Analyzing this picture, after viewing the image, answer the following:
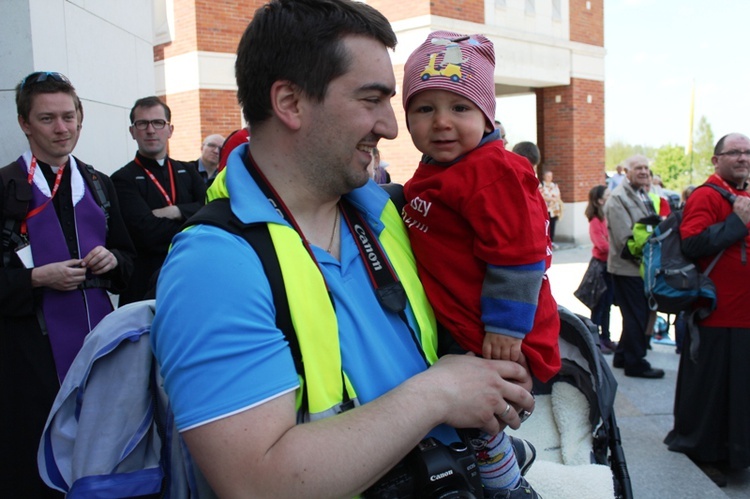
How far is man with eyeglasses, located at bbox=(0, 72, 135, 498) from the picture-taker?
3145mm

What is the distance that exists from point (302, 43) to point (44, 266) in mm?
2326

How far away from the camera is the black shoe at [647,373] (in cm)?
693

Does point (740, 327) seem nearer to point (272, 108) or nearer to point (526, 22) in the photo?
point (272, 108)

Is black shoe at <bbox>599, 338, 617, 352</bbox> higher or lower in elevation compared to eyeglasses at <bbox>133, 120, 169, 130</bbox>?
lower

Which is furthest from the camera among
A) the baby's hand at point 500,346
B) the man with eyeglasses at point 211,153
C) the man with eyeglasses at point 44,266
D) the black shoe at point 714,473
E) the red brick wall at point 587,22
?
the red brick wall at point 587,22

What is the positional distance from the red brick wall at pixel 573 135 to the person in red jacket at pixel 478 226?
16.6 m

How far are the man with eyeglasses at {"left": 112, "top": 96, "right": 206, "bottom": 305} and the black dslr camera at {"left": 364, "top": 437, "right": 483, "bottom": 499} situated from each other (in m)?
3.29

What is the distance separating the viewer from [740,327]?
4.96 m

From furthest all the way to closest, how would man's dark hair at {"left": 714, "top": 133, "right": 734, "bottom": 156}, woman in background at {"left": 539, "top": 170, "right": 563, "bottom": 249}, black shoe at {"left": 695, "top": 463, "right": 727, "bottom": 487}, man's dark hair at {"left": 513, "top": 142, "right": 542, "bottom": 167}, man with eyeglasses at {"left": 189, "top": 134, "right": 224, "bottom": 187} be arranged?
woman in background at {"left": 539, "top": 170, "right": 563, "bottom": 249} → man with eyeglasses at {"left": 189, "top": 134, "right": 224, "bottom": 187} → man's dark hair at {"left": 513, "top": 142, "right": 542, "bottom": 167} → man's dark hair at {"left": 714, "top": 133, "right": 734, "bottom": 156} → black shoe at {"left": 695, "top": 463, "right": 727, "bottom": 487}

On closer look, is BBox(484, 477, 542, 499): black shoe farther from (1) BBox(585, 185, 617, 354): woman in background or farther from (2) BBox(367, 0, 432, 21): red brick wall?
(2) BBox(367, 0, 432, 21): red brick wall

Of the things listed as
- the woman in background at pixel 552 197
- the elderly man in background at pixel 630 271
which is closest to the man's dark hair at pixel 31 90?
the elderly man in background at pixel 630 271

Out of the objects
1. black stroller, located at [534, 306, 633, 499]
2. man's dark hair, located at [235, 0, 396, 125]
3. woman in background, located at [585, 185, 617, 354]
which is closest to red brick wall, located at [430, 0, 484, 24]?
woman in background, located at [585, 185, 617, 354]

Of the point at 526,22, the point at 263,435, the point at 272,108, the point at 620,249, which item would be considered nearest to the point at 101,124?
the point at 272,108

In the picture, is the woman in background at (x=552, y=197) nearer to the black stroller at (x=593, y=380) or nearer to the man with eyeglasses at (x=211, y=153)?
the man with eyeglasses at (x=211, y=153)
